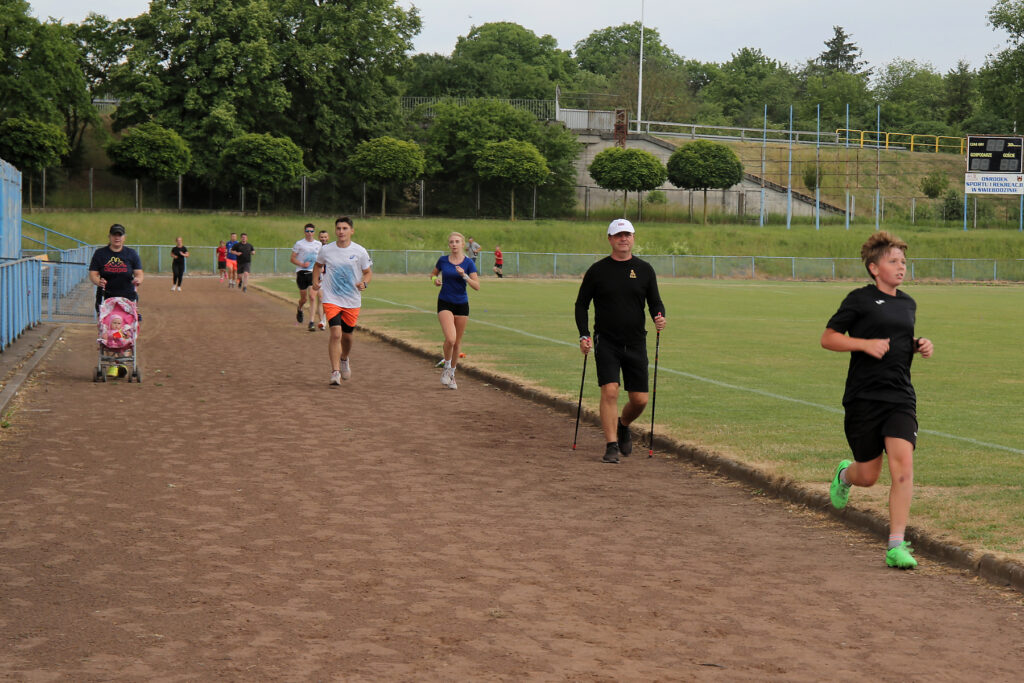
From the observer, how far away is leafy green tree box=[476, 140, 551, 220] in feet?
241

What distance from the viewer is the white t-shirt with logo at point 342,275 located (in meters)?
15.4

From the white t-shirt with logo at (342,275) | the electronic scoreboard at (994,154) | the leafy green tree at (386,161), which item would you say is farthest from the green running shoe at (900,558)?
the leafy green tree at (386,161)

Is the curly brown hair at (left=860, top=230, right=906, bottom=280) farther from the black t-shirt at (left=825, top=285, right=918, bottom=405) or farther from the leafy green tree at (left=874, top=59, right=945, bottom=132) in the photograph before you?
the leafy green tree at (left=874, top=59, right=945, bottom=132)

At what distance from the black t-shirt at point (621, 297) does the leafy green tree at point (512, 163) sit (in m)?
63.4

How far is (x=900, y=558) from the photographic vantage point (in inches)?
259

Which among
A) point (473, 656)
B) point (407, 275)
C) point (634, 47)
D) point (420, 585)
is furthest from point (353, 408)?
point (634, 47)

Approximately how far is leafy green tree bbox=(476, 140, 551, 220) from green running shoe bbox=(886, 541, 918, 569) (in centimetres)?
6724

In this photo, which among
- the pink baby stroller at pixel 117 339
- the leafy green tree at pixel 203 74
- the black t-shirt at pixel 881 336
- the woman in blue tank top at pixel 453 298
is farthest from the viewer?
the leafy green tree at pixel 203 74

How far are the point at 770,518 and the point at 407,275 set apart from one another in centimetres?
4990

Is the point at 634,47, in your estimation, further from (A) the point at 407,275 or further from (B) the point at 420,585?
(B) the point at 420,585

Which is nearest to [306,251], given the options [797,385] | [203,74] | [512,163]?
[797,385]

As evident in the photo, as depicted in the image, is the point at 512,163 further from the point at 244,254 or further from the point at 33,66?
the point at 244,254

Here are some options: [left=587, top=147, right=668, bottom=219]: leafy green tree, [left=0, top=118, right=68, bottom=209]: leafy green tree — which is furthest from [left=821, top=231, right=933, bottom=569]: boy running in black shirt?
[left=587, top=147, right=668, bottom=219]: leafy green tree

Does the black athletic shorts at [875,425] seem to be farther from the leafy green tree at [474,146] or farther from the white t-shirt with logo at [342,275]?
the leafy green tree at [474,146]
